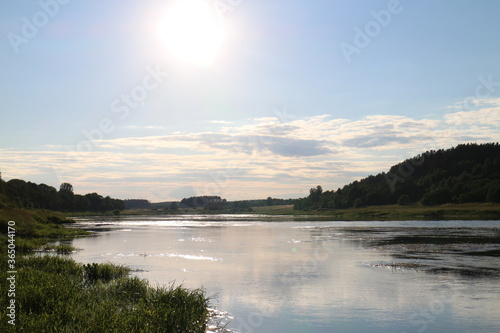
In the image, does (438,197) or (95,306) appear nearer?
(95,306)

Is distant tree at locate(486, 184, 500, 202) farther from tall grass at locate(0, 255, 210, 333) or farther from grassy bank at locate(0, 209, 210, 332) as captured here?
tall grass at locate(0, 255, 210, 333)

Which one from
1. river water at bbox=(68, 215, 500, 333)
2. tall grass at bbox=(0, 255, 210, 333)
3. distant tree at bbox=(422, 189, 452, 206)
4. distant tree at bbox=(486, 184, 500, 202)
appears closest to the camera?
tall grass at bbox=(0, 255, 210, 333)

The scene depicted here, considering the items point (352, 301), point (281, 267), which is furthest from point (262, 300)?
point (281, 267)

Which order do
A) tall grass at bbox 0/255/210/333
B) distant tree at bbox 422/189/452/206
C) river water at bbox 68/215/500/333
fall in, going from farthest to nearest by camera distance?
distant tree at bbox 422/189/452/206 → river water at bbox 68/215/500/333 → tall grass at bbox 0/255/210/333

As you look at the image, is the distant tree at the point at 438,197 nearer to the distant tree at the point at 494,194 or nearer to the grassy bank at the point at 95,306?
the distant tree at the point at 494,194

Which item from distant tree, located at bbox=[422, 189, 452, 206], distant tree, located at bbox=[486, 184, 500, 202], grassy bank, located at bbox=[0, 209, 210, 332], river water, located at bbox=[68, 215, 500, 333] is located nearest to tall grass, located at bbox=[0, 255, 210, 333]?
grassy bank, located at bbox=[0, 209, 210, 332]

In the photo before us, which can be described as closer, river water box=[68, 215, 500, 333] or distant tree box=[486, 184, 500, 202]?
river water box=[68, 215, 500, 333]

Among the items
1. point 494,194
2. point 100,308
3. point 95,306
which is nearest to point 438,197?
point 494,194

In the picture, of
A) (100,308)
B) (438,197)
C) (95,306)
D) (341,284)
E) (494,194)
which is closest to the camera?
(100,308)

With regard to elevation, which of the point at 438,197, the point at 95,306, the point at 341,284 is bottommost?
the point at 341,284

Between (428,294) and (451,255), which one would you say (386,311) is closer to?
(428,294)

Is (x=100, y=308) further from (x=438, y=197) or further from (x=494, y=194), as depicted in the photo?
(x=438, y=197)

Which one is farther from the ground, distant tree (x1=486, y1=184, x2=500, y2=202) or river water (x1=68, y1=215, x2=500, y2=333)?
distant tree (x1=486, y1=184, x2=500, y2=202)

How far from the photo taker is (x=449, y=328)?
19.7m
